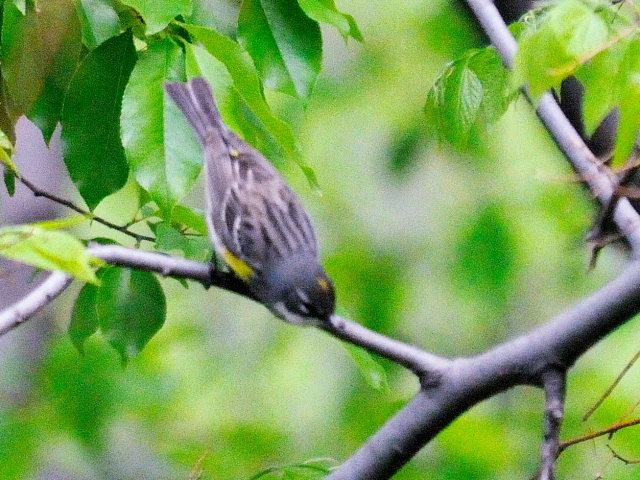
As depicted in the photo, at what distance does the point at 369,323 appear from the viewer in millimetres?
3725

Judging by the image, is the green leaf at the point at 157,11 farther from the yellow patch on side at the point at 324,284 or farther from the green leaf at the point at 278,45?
the yellow patch on side at the point at 324,284

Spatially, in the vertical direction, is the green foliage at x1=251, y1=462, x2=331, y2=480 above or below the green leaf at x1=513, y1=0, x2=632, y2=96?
below

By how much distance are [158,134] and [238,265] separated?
728mm

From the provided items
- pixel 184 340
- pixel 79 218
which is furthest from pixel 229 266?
pixel 184 340

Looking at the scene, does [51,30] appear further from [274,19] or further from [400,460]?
[400,460]

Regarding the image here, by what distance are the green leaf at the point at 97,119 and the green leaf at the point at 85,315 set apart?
36 centimetres

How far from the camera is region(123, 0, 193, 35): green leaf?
1470 millimetres

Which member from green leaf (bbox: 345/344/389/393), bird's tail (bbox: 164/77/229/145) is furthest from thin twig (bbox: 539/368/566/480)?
bird's tail (bbox: 164/77/229/145)

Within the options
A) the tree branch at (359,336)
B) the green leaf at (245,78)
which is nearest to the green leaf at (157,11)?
the green leaf at (245,78)

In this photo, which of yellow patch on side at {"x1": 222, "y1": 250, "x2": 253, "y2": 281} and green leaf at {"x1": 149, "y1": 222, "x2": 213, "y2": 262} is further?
yellow patch on side at {"x1": 222, "y1": 250, "x2": 253, "y2": 281}

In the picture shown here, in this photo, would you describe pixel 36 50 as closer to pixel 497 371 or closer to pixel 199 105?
pixel 199 105

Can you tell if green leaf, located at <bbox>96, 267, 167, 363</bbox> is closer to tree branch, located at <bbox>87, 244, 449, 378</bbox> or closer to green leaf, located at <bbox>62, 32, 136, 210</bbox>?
green leaf, located at <bbox>62, 32, 136, 210</bbox>

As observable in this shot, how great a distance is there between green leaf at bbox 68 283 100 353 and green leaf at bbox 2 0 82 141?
0.45m

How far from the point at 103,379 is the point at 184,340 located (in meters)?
0.66
